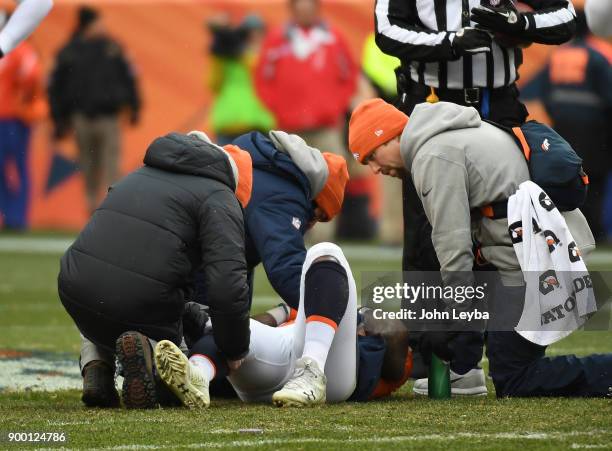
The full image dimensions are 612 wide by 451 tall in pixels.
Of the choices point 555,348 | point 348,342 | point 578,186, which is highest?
point 578,186

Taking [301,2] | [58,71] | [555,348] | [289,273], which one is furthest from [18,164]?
[289,273]

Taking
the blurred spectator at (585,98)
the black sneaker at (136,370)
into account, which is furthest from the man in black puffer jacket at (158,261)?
the blurred spectator at (585,98)

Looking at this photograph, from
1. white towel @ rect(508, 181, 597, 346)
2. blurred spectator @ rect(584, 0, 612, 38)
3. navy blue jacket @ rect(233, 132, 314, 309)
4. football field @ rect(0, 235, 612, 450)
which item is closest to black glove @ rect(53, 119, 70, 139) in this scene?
football field @ rect(0, 235, 612, 450)

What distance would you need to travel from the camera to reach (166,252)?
5.47 metres

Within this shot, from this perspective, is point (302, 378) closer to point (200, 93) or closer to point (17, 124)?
point (200, 93)

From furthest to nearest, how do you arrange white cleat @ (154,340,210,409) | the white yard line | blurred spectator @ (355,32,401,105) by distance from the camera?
blurred spectator @ (355,32,401,105), white cleat @ (154,340,210,409), the white yard line

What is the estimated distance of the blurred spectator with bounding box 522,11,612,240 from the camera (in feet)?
45.4

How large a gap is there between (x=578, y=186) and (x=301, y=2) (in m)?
9.04

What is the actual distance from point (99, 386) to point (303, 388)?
75 cm

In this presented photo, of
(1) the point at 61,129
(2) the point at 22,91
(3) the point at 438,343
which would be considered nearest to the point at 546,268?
(3) the point at 438,343

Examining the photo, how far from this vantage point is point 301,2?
14562mm

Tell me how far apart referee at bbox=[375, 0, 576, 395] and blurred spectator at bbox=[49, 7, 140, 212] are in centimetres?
1032

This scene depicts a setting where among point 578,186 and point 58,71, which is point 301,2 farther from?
point 578,186

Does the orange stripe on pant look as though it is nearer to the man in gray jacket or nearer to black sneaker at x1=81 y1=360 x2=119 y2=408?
the man in gray jacket
